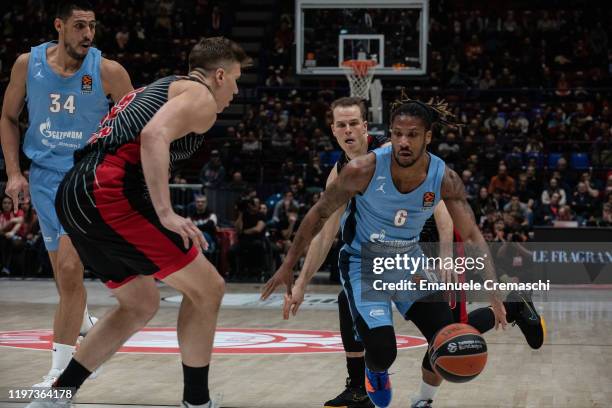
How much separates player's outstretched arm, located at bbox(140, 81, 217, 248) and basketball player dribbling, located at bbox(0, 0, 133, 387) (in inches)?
65.9

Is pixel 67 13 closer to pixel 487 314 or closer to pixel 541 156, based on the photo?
pixel 487 314

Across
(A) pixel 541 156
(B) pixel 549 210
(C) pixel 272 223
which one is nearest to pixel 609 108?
(A) pixel 541 156

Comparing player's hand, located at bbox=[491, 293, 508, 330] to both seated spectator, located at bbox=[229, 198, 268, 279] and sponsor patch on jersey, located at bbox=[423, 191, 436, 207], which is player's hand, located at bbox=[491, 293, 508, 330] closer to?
sponsor patch on jersey, located at bbox=[423, 191, 436, 207]

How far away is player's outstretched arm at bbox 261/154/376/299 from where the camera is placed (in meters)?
4.62

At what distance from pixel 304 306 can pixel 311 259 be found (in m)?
6.08

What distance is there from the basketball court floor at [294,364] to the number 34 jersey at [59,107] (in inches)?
57.4

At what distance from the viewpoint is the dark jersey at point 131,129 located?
14.1 feet

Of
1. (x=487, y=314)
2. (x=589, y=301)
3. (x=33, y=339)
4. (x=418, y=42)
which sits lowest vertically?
(x=589, y=301)

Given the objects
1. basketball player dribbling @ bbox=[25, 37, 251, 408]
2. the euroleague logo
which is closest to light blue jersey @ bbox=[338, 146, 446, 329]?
basketball player dribbling @ bbox=[25, 37, 251, 408]

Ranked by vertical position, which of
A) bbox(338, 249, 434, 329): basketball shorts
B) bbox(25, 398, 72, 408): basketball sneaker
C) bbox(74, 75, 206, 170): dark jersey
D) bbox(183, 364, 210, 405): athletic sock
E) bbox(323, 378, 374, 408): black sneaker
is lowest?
bbox(323, 378, 374, 408): black sneaker

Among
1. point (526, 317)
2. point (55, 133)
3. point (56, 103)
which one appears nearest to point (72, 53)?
point (56, 103)

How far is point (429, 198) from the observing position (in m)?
4.94

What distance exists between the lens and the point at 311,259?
551 cm

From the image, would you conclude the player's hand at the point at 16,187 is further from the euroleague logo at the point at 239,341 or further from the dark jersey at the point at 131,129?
the euroleague logo at the point at 239,341
